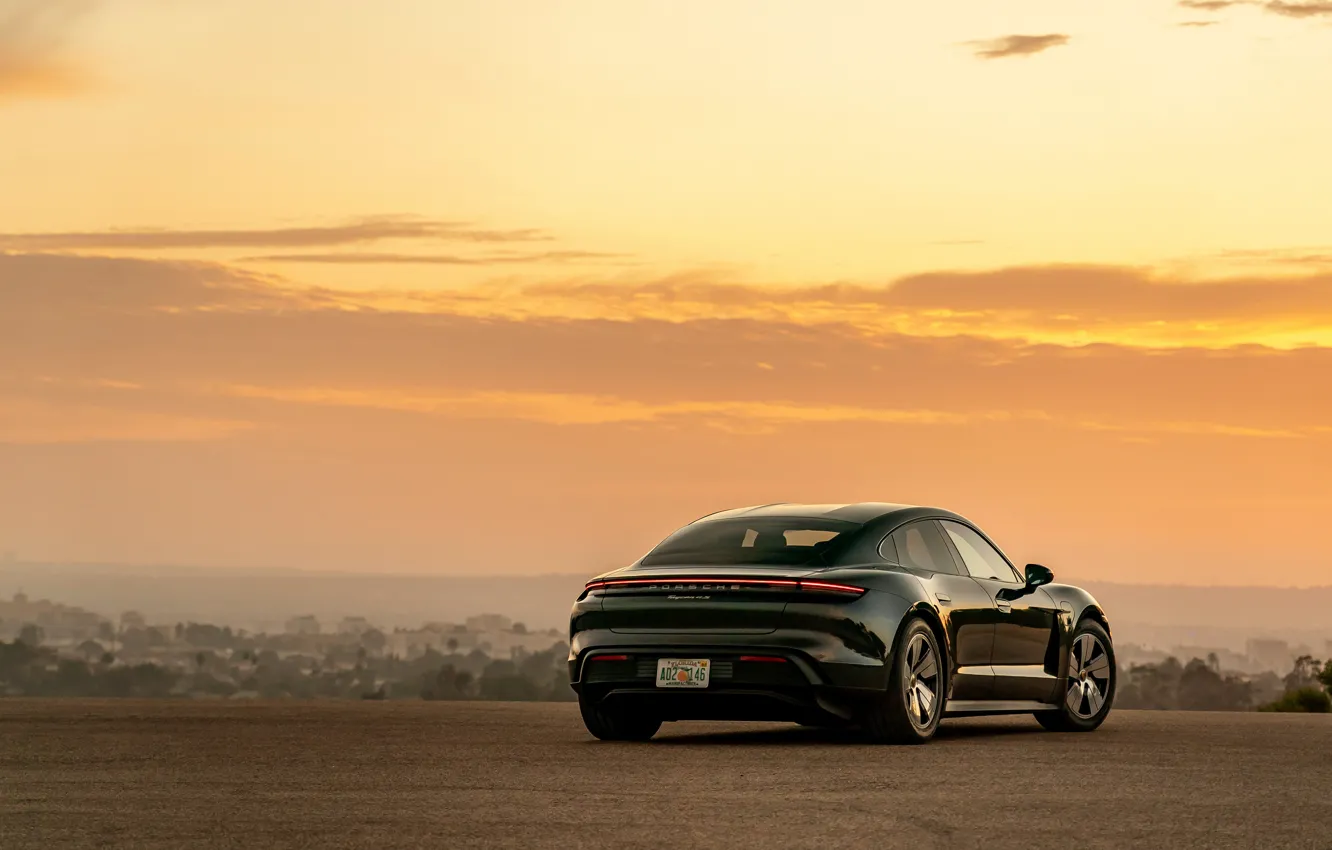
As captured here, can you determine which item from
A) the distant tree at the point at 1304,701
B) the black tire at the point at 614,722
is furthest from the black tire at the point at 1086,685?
the distant tree at the point at 1304,701

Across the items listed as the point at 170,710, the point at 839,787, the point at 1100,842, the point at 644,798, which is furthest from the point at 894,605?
the point at 170,710

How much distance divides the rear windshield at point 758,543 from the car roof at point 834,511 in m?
0.11

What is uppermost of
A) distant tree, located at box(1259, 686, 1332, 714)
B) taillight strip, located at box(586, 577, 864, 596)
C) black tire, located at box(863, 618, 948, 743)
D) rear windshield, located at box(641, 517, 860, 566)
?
rear windshield, located at box(641, 517, 860, 566)

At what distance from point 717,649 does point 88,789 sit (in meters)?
3.94

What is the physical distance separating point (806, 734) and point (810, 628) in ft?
6.21

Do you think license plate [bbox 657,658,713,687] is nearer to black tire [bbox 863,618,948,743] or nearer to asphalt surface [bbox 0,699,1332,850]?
asphalt surface [bbox 0,699,1332,850]

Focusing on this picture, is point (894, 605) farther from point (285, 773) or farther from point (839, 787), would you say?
point (285, 773)

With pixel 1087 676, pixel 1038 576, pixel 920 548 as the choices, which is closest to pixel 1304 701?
pixel 1087 676

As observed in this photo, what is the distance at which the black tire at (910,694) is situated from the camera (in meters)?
12.2

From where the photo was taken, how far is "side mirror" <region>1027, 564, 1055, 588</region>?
14.1 meters

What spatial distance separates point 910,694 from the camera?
12.5 metres

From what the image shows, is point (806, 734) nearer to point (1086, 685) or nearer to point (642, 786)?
point (1086, 685)

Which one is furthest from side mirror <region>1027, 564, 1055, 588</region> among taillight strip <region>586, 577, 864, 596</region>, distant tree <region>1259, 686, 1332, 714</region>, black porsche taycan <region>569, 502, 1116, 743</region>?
distant tree <region>1259, 686, 1332, 714</region>

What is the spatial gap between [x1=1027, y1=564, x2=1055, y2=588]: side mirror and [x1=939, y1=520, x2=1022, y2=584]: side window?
0.51 feet
